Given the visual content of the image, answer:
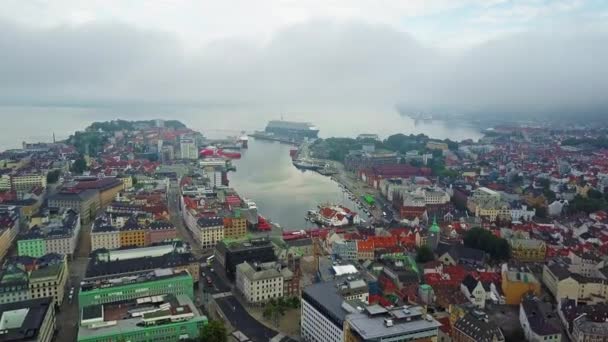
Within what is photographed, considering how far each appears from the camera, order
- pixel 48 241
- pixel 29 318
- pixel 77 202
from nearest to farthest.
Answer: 1. pixel 29 318
2. pixel 48 241
3. pixel 77 202

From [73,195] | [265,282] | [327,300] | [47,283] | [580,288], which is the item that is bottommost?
[580,288]

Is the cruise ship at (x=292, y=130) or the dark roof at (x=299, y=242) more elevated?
the cruise ship at (x=292, y=130)

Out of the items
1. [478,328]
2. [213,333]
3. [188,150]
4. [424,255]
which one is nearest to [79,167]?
[188,150]

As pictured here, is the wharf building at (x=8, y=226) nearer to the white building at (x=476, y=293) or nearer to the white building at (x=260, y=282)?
the white building at (x=260, y=282)

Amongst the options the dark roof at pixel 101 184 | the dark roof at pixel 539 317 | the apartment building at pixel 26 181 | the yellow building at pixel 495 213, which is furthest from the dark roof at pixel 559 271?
the apartment building at pixel 26 181

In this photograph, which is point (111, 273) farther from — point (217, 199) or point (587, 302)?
point (587, 302)

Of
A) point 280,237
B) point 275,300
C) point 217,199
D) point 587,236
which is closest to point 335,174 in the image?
point 217,199

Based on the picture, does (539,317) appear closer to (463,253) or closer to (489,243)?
(463,253)
